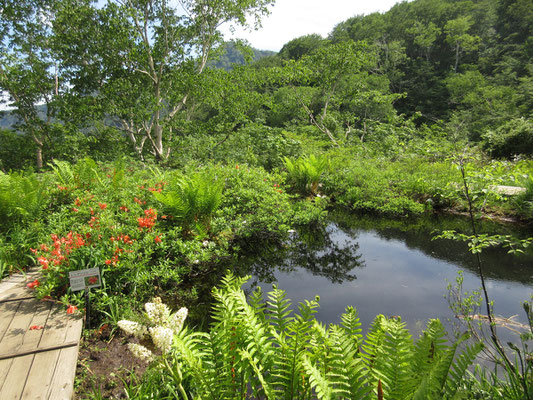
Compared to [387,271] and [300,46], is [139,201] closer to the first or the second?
[387,271]

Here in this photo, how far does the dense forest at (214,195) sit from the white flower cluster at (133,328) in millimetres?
13

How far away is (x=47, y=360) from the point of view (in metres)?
1.70

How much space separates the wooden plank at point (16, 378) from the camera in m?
1.48

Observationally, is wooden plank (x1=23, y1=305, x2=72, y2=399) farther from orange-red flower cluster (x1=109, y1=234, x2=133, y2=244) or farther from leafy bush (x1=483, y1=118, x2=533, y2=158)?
leafy bush (x1=483, y1=118, x2=533, y2=158)

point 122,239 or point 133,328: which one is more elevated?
point 122,239

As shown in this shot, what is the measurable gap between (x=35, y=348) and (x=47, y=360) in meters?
0.16

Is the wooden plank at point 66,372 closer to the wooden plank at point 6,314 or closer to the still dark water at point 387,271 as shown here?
the wooden plank at point 6,314

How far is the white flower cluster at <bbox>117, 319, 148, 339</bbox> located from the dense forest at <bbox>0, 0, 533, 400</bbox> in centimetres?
1

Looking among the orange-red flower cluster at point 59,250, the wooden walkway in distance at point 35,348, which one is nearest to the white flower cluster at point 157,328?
the wooden walkway in distance at point 35,348

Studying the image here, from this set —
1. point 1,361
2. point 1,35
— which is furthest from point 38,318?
point 1,35

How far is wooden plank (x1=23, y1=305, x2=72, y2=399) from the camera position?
1.51 metres

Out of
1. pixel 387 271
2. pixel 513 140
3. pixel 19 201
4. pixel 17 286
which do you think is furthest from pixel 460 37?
pixel 17 286

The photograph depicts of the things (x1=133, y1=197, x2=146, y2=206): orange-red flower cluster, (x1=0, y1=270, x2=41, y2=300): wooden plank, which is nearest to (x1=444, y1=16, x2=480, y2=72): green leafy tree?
(x1=133, y1=197, x2=146, y2=206): orange-red flower cluster

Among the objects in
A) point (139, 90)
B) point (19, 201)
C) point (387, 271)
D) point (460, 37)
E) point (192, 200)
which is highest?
point (460, 37)
